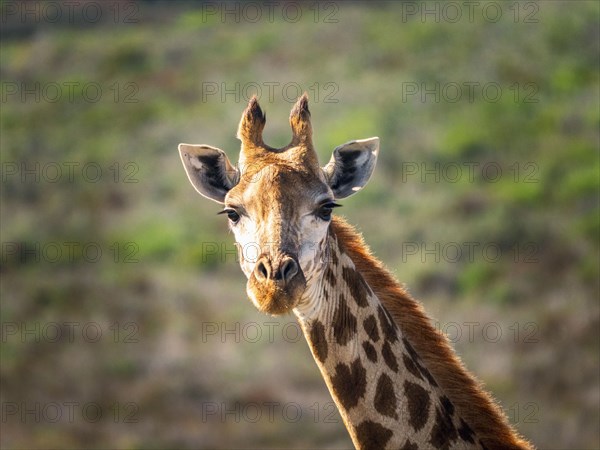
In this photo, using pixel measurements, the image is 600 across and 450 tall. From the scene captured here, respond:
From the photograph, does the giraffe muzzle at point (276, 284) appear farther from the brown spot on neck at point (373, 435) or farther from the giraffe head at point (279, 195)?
the brown spot on neck at point (373, 435)

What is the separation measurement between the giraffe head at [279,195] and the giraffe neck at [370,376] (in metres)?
0.27

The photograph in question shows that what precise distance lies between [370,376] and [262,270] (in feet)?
3.38

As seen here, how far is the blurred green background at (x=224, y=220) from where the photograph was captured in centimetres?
2091

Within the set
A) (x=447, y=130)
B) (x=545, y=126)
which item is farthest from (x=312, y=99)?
(x=545, y=126)

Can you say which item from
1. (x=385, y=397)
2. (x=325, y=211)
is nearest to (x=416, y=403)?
(x=385, y=397)

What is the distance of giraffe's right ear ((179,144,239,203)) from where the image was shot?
7715 millimetres

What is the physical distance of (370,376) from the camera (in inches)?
278

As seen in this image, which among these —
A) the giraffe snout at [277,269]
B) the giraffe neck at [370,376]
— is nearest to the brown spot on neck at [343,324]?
the giraffe neck at [370,376]

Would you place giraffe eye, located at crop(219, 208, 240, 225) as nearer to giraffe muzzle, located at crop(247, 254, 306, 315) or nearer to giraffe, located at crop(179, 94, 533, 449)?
giraffe, located at crop(179, 94, 533, 449)

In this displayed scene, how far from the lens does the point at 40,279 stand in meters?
27.7

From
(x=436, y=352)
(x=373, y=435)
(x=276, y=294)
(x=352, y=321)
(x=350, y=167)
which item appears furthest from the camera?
(x=350, y=167)

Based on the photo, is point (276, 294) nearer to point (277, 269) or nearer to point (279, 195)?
point (277, 269)

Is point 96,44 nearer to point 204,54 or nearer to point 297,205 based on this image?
point 204,54

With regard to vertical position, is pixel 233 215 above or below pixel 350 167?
below
